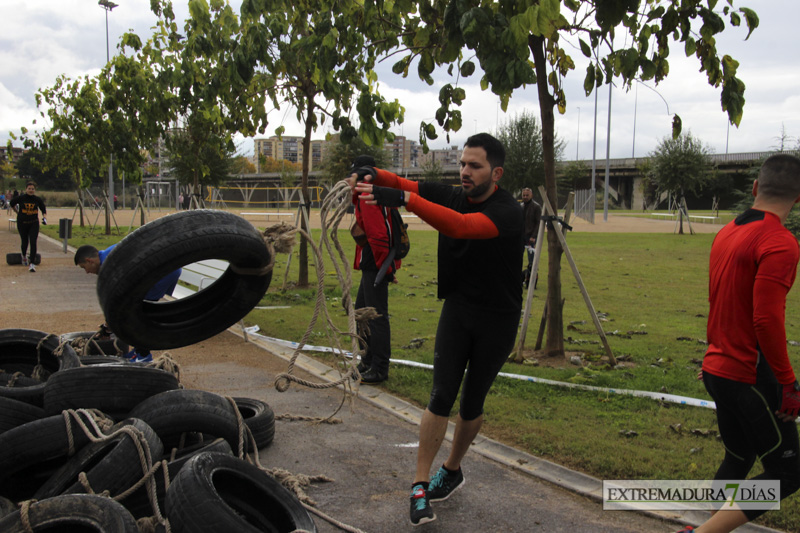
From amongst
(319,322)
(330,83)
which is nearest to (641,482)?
(330,83)

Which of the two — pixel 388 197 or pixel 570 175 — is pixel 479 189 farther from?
pixel 570 175

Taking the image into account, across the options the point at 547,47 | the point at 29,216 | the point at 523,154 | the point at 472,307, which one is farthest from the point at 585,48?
the point at 523,154

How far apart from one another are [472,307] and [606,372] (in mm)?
3625

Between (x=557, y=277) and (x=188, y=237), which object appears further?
(x=557, y=277)

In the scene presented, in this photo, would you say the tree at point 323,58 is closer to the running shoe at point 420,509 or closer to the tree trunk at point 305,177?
the tree trunk at point 305,177

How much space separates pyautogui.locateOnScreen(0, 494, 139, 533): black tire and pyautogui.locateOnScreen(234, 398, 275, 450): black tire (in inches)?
63.8

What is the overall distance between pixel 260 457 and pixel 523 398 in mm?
2578

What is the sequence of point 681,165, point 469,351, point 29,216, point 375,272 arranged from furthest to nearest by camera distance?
point 681,165 → point 29,216 → point 375,272 → point 469,351

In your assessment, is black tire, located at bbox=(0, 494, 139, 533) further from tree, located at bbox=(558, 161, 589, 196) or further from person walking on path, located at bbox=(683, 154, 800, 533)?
tree, located at bbox=(558, 161, 589, 196)

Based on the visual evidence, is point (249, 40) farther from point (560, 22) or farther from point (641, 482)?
point (641, 482)

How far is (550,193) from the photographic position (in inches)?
285

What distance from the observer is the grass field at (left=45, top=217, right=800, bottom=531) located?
454cm

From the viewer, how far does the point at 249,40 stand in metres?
7.63

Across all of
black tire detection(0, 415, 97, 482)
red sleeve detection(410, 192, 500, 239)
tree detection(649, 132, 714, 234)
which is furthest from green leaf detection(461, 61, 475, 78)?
tree detection(649, 132, 714, 234)
